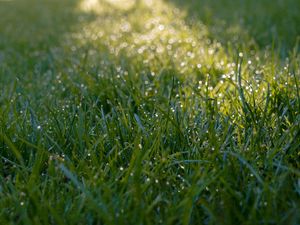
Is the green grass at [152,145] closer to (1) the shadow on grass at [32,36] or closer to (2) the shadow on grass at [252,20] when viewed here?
(1) the shadow on grass at [32,36]

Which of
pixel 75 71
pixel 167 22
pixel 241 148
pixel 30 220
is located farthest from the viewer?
pixel 167 22

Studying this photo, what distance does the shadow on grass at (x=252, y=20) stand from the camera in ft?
11.7

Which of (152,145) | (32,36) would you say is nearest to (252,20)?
(32,36)

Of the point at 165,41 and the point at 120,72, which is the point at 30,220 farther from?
the point at 165,41

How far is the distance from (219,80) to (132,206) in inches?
50.5

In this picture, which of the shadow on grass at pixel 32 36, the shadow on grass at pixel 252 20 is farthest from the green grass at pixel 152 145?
the shadow on grass at pixel 252 20

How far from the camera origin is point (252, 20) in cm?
438

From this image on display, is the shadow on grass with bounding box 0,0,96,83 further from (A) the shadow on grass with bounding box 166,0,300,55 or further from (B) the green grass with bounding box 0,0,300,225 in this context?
(A) the shadow on grass with bounding box 166,0,300,55

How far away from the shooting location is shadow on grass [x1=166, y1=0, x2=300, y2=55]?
3.58 metres

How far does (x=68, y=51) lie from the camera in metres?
3.69

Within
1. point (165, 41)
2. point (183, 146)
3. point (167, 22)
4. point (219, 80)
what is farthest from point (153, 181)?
point (167, 22)

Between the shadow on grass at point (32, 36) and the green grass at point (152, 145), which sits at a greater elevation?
the shadow on grass at point (32, 36)

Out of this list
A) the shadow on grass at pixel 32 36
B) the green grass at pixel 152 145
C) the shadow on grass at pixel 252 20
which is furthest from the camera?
the shadow on grass at pixel 252 20

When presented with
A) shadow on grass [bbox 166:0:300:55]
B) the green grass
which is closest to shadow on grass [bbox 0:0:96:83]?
the green grass
